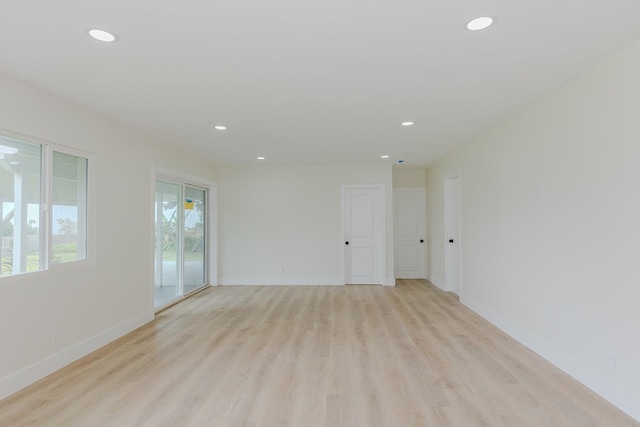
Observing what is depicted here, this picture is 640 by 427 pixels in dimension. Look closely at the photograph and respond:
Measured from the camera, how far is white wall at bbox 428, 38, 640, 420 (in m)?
2.42

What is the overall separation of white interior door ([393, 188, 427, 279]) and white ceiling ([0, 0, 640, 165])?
3.81 metres

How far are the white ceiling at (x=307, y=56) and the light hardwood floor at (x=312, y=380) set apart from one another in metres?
2.45

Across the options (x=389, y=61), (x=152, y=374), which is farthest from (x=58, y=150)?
(x=389, y=61)

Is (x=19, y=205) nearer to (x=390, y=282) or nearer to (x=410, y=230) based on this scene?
(x=390, y=282)

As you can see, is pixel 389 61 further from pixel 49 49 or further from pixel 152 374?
pixel 152 374

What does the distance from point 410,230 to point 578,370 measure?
16.5 ft

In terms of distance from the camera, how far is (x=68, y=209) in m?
3.44

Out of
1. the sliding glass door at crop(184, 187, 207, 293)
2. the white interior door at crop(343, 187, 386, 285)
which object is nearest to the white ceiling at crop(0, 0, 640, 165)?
the sliding glass door at crop(184, 187, 207, 293)

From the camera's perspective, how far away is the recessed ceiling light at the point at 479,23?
79.9 inches

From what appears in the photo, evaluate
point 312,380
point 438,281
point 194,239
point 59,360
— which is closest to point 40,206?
point 59,360

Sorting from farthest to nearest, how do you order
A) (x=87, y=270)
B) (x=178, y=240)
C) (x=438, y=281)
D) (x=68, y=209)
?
(x=438, y=281) < (x=178, y=240) < (x=87, y=270) < (x=68, y=209)

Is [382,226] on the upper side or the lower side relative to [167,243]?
upper

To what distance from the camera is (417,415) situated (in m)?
2.42

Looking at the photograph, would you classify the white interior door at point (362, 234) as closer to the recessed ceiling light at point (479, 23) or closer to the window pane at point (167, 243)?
the window pane at point (167, 243)
